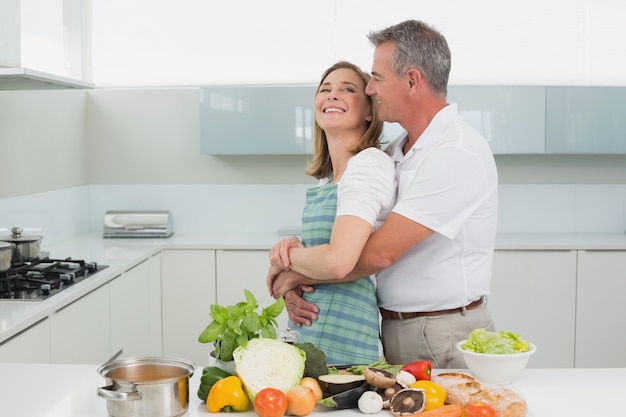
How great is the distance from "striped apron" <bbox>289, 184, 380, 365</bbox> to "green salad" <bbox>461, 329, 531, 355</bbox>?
0.47 meters

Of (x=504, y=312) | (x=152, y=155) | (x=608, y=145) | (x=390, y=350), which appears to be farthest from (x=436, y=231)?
(x=152, y=155)

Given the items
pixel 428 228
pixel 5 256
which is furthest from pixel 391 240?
pixel 5 256

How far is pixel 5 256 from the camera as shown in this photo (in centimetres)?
306

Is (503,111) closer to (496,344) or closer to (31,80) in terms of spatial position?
(31,80)

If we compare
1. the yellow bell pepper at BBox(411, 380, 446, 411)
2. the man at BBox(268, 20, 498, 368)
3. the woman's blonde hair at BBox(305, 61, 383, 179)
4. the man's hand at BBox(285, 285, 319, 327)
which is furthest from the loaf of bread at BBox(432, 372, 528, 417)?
the woman's blonde hair at BBox(305, 61, 383, 179)

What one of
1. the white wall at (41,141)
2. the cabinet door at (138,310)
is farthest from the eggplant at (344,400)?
the white wall at (41,141)

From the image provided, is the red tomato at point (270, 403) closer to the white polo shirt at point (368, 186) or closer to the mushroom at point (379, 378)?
the mushroom at point (379, 378)

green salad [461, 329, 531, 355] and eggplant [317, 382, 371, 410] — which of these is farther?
green salad [461, 329, 531, 355]

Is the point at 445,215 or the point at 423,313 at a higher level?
the point at 445,215

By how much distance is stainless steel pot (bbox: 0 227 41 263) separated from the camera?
3391 millimetres

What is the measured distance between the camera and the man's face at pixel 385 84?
7.54 ft

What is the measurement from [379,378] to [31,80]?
77.2 inches

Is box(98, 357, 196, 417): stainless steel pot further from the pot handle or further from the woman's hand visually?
the woman's hand

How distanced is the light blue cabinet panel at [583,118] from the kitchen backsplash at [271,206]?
19.1 inches
